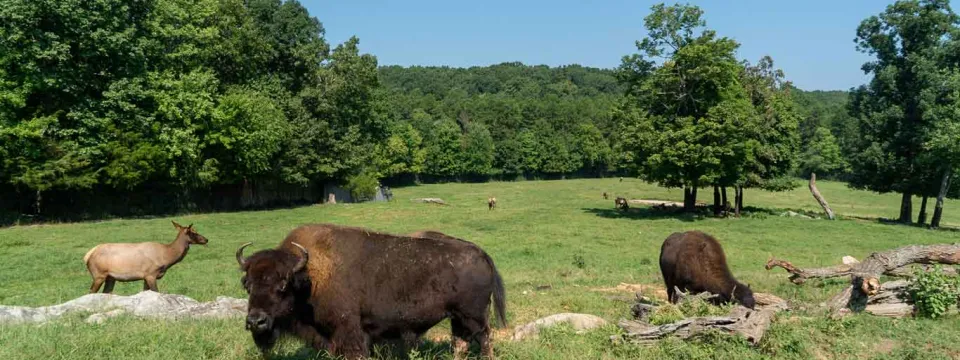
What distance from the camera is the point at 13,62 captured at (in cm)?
2475

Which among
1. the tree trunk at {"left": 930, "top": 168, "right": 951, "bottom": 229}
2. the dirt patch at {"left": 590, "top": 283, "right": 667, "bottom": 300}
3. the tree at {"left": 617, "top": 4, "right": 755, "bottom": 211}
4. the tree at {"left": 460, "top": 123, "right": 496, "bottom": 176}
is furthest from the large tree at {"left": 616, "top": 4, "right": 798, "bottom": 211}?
the tree at {"left": 460, "top": 123, "right": 496, "bottom": 176}

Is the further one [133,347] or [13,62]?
[13,62]

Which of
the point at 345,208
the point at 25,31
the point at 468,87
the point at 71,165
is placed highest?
the point at 468,87

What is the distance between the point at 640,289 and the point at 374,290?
881 cm

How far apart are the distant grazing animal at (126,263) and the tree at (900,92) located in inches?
1456

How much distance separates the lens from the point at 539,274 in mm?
16562

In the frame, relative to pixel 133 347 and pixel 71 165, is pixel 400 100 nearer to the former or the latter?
pixel 71 165

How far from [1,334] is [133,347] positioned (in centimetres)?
179

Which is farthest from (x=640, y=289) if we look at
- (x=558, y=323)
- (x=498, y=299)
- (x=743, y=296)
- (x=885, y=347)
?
(x=498, y=299)

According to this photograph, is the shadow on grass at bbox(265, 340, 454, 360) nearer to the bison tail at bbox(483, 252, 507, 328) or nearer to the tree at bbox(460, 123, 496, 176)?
the bison tail at bbox(483, 252, 507, 328)

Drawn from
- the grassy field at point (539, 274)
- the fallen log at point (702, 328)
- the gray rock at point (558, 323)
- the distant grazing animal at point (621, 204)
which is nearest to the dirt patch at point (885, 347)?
the grassy field at point (539, 274)

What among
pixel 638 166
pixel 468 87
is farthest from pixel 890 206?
pixel 468 87

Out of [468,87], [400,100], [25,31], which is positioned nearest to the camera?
[25,31]

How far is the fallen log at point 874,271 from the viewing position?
9.70m
